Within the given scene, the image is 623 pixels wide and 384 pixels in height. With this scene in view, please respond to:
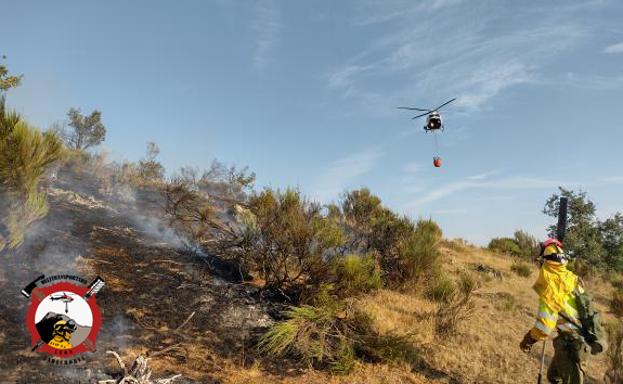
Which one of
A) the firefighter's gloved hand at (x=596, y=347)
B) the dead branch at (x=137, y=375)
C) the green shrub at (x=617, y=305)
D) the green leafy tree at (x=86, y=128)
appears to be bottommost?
the dead branch at (x=137, y=375)

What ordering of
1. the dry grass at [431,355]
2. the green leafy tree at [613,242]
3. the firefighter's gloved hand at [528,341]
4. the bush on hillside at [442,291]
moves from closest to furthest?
the firefighter's gloved hand at [528,341]
the dry grass at [431,355]
the bush on hillside at [442,291]
the green leafy tree at [613,242]

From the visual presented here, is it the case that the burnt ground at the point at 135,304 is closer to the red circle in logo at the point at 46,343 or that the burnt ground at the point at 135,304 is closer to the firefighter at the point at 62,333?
the red circle in logo at the point at 46,343

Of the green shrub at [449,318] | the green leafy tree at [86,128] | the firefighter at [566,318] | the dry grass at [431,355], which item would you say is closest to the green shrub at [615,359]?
the dry grass at [431,355]

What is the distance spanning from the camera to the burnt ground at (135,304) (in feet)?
16.1

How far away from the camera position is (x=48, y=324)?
509 cm

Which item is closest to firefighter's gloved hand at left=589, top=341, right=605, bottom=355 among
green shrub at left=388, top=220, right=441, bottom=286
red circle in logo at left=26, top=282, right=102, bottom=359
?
green shrub at left=388, top=220, right=441, bottom=286

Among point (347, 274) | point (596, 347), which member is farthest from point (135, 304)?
point (596, 347)

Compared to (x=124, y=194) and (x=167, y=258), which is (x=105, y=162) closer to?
(x=124, y=194)

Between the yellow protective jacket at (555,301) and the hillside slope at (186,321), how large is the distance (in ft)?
5.55

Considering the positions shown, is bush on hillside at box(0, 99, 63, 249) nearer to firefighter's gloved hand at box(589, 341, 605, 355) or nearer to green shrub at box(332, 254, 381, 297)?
green shrub at box(332, 254, 381, 297)

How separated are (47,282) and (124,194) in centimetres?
881

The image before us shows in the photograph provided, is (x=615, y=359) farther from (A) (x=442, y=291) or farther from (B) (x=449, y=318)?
(A) (x=442, y=291)

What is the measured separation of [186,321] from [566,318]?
538 cm

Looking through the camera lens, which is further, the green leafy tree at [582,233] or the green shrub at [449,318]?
the green leafy tree at [582,233]
